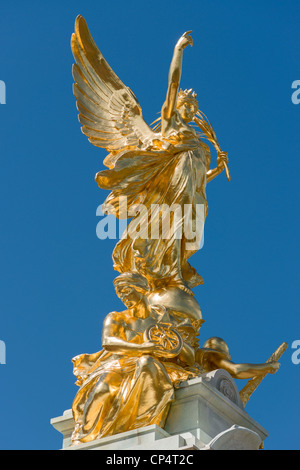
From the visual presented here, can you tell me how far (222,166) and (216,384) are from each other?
3.91 meters

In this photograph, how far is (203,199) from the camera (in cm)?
1205

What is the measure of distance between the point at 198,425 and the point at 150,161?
3942mm

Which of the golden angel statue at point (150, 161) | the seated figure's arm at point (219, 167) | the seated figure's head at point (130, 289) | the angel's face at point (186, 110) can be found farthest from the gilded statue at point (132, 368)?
the angel's face at point (186, 110)

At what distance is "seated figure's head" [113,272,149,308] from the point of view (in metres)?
10.2

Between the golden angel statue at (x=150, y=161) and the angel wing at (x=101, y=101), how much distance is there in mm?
14

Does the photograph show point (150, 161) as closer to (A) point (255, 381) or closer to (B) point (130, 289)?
(B) point (130, 289)

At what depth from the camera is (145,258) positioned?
11.3 metres

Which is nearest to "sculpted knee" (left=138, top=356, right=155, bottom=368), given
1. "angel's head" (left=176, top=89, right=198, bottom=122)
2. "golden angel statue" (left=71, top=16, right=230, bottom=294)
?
"golden angel statue" (left=71, top=16, right=230, bottom=294)

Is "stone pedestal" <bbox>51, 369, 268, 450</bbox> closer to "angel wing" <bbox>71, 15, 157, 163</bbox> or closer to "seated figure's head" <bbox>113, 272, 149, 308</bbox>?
"seated figure's head" <bbox>113, 272, 149, 308</bbox>

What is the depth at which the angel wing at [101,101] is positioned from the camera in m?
12.5

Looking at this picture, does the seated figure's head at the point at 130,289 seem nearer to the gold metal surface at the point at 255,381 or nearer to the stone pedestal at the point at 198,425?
the stone pedestal at the point at 198,425

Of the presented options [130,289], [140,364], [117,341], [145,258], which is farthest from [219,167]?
[140,364]
